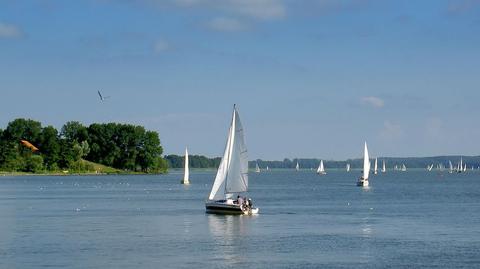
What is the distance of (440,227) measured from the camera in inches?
2970

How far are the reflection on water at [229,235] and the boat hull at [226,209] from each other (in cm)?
61

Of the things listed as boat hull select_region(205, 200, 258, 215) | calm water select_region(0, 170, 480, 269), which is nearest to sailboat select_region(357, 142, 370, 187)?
calm water select_region(0, 170, 480, 269)

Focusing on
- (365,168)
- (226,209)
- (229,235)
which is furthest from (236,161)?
(365,168)

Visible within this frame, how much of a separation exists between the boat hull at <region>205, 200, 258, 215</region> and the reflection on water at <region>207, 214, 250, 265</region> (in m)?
0.61

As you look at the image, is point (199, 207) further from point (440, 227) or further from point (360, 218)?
point (440, 227)

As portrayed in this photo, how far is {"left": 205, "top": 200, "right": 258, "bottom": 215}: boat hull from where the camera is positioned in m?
85.8

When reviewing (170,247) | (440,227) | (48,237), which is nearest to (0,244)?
(48,237)

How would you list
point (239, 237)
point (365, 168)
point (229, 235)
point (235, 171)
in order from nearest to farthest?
point (239, 237)
point (229, 235)
point (235, 171)
point (365, 168)

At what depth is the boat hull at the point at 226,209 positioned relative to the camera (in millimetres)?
85812

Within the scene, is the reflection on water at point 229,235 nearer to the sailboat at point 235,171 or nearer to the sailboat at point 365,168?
the sailboat at point 235,171

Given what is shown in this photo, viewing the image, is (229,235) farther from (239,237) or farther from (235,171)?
(235,171)

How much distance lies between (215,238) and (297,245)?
23.9ft

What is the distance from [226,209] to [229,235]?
61.3ft

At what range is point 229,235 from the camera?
222 feet
